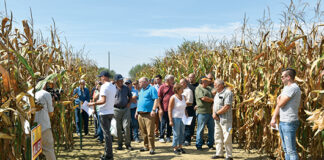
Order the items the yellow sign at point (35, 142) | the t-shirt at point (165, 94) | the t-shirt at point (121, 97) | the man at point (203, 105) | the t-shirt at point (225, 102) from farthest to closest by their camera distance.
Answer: the t-shirt at point (165, 94) → the t-shirt at point (121, 97) → the man at point (203, 105) → the t-shirt at point (225, 102) → the yellow sign at point (35, 142)

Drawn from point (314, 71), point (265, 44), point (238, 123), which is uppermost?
point (265, 44)

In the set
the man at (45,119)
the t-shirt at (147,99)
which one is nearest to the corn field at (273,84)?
the t-shirt at (147,99)

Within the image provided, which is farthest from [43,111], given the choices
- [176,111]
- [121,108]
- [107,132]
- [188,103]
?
[188,103]

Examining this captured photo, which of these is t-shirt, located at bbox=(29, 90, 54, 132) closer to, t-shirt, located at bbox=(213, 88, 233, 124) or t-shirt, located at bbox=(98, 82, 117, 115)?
t-shirt, located at bbox=(98, 82, 117, 115)

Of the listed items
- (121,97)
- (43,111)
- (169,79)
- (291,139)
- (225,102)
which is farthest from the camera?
(169,79)

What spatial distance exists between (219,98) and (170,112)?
120 centimetres

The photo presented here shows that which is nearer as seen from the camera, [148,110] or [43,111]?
[43,111]

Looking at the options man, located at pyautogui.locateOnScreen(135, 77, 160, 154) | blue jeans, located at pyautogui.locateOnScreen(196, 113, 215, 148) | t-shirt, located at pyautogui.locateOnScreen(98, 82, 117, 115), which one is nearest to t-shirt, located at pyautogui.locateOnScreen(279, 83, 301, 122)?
blue jeans, located at pyautogui.locateOnScreen(196, 113, 215, 148)

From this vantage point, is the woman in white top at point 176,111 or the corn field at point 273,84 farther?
the woman in white top at point 176,111

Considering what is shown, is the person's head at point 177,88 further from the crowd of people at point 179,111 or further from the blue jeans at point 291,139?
the blue jeans at point 291,139

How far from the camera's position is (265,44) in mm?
6066

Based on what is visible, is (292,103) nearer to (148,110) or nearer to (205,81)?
(205,81)

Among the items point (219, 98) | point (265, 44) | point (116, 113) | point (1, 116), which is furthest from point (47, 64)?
point (265, 44)

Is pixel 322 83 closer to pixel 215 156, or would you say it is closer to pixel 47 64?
pixel 215 156
